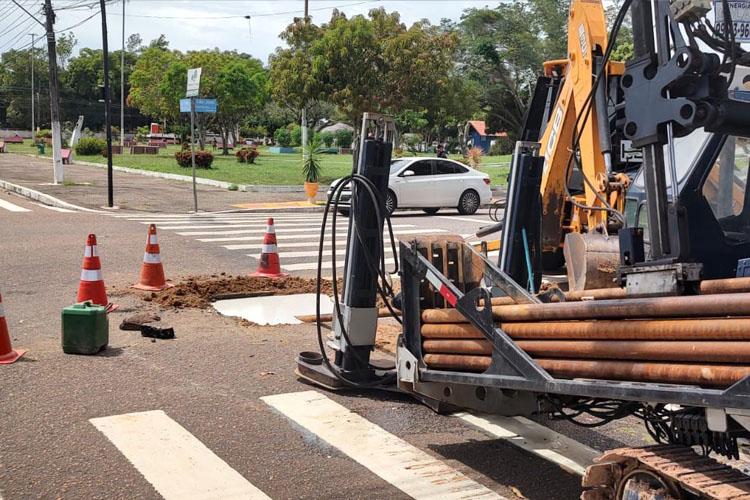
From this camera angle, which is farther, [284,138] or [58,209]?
[284,138]

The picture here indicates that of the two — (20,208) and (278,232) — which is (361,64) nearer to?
(20,208)

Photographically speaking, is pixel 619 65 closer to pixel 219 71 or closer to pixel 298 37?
pixel 298 37

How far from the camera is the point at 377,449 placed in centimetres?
531

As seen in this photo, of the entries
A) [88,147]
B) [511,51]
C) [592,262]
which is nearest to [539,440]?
[592,262]

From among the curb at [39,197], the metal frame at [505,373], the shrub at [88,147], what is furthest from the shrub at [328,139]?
the metal frame at [505,373]

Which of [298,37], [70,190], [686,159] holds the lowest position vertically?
[70,190]

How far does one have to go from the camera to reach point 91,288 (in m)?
8.90

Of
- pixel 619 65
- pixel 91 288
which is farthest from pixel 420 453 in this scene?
pixel 619 65

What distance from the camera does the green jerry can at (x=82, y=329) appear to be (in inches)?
287

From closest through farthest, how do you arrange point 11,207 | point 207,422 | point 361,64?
point 207,422, point 11,207, point 361,64

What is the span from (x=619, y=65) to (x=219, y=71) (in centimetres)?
4497

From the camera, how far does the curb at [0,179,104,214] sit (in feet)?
73.3

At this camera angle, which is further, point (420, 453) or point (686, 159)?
point (420, 453)

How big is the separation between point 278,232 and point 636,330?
1426 centimetres
